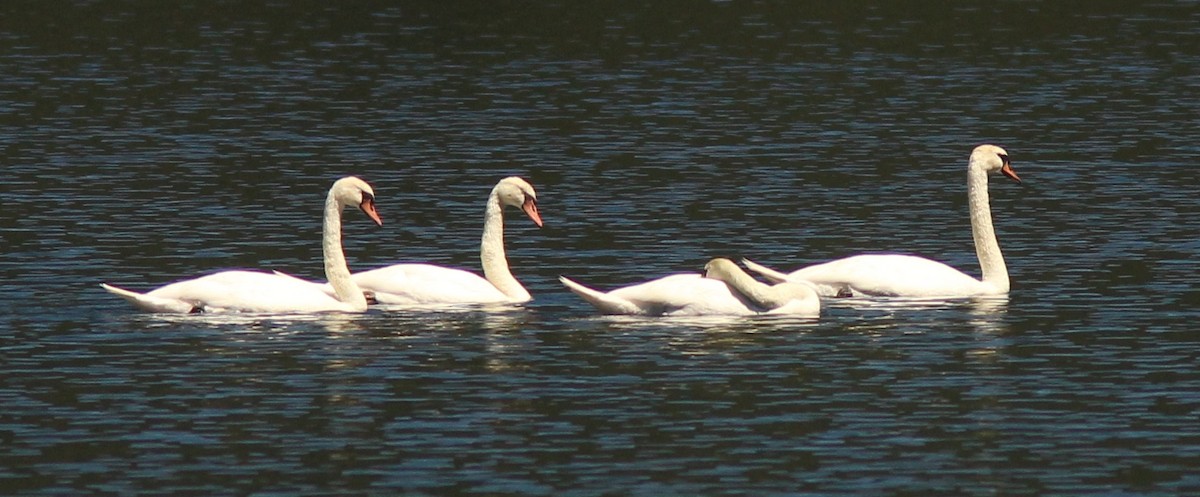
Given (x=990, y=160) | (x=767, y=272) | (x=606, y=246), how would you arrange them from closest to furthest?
(x=767, y=272), (x=990, y=160), (x=606, y=246)

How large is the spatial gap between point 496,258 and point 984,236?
4.94 m

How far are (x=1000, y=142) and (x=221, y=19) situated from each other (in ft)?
93.5

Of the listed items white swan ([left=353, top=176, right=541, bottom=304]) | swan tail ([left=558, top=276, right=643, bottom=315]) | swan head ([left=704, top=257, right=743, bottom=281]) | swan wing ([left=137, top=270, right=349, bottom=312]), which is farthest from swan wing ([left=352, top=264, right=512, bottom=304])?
swan head ([left=704, top=257, right=743, bottom=281])

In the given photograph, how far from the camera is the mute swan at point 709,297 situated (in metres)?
23.6

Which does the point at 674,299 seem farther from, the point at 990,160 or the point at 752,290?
the point at 990,160

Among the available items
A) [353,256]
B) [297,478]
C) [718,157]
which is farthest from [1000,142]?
[297,478]

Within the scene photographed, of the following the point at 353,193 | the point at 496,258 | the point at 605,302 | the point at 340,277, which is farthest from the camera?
the point at 496,258

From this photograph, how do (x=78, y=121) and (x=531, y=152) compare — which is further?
(x=78, y=121)

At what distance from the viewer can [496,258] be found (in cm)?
2561

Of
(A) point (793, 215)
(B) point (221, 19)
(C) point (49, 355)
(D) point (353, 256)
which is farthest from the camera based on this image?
(B) point (221, 19)

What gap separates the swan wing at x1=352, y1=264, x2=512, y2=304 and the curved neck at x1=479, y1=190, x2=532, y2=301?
0.16 m

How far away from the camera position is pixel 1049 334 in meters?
23.0

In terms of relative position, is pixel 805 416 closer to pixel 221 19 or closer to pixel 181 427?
pixel 181 427

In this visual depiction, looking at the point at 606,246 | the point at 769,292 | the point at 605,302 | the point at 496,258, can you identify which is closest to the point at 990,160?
the point at 606,246
